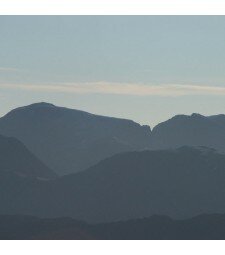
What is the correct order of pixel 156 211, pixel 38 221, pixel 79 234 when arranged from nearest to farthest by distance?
pixel 79 234
pixel 38 221
pixel 156 211

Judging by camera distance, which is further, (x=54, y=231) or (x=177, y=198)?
(x=177, y=198)

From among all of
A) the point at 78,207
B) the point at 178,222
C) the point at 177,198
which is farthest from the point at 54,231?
the point at 177,198

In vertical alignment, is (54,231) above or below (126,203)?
below

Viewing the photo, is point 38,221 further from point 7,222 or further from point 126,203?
point 126,203

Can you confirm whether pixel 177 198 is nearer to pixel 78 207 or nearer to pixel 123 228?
pixel 78 207

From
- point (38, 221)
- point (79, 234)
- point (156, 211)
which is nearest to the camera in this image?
point (79, 234)

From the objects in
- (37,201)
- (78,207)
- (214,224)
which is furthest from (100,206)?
(214,224)
